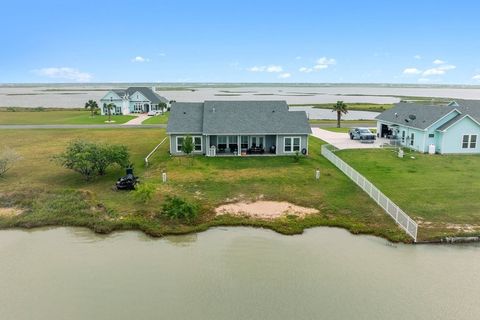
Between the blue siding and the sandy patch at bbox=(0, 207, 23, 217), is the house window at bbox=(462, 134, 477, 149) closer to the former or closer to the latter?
the blue siding

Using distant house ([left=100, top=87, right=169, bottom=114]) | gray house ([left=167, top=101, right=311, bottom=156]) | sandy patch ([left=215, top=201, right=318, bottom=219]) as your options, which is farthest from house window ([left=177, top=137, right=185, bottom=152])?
distant house ([left=100, top=87, right=169, bottom=114])

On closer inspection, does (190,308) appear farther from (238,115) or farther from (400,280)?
(238,115)

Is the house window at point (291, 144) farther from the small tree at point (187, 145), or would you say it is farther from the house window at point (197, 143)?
the small tree at point (187, 145)

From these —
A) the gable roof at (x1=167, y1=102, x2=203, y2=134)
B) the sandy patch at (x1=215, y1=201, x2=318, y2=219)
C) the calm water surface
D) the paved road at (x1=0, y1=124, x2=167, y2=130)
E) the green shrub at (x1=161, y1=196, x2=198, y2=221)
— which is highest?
the gable roof at (x1=167, y1=102, x2=203, y2=134)

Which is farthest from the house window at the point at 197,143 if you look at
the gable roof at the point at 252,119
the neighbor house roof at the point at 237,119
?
the gable roof at the point at 252,119

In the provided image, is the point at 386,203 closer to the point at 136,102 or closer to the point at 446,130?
→ the point at 446,130

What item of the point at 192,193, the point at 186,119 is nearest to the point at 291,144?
the point at 186,119

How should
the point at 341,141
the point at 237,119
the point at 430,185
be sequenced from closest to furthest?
the point at 430,185
the point at 237,119
the point at 341,141

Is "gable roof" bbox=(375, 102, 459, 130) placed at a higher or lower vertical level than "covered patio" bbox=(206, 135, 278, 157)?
higher
